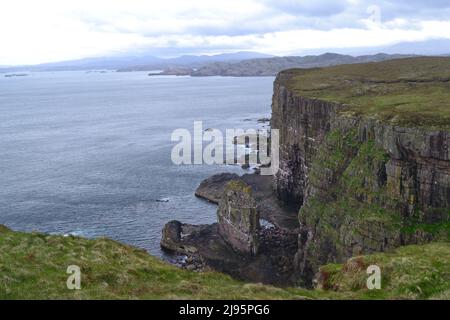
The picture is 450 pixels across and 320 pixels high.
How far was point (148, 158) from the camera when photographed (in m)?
140

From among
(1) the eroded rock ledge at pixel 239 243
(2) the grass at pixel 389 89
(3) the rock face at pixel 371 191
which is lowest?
(1) the eroded rock ledge at pixel 239 243

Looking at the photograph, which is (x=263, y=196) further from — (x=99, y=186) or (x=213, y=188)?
(x=99, y=186)

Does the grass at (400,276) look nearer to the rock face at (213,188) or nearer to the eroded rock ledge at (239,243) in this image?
the eroded rock ledge at (239,243)

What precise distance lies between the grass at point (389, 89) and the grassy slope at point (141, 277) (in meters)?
29.9

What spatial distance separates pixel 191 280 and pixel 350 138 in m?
42.8

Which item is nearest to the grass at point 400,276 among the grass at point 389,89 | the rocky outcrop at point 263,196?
the grass at point 389,89

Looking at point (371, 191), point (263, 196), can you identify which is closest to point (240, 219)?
point (371, 191)

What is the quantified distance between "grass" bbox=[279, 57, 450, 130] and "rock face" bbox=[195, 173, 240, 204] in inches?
984

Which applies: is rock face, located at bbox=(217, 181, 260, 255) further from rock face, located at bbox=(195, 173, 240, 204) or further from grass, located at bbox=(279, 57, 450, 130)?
rock face, located at bbox=(195, 173, 240, 204)

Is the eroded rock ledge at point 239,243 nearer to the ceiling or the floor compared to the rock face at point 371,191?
nearer to the floor

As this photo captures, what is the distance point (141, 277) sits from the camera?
30797mm

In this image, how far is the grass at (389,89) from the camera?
209ft
